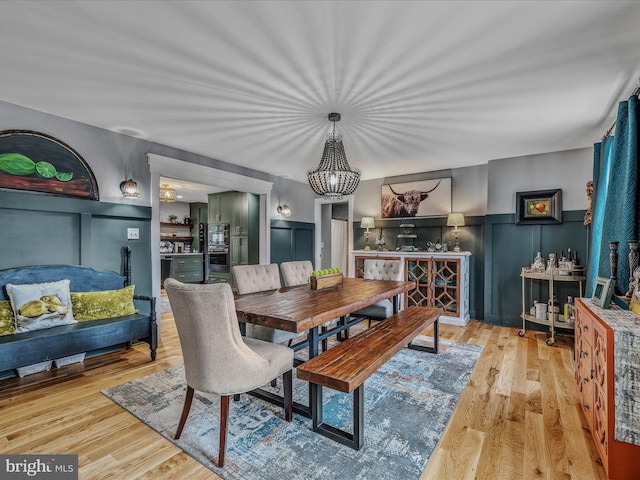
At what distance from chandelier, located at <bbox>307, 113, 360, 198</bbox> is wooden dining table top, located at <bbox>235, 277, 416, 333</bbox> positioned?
3.18 feet

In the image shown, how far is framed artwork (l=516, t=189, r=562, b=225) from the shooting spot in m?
4.07

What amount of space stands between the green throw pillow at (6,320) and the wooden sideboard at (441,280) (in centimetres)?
444

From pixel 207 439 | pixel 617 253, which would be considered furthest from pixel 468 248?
pixel 207 439

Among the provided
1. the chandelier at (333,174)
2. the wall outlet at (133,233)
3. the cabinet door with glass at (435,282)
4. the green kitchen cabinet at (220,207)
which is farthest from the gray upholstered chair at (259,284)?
the green kitchen cabinet at (220,207)

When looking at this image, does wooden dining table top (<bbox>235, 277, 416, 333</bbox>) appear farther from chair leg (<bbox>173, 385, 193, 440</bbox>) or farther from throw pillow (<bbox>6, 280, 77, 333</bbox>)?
throw pillow (<bbox>6, 280, 77, 333</bbox>)

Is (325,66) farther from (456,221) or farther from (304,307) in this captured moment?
(456,221)

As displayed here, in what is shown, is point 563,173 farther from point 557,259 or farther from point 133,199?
point 133,199

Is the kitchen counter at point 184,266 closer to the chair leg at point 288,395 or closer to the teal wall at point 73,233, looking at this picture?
the teal wall at point 73,233

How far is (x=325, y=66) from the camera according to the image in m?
2.13

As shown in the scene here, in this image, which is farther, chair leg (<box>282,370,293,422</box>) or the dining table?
chair leg (<box>282,370,293,422</box>)

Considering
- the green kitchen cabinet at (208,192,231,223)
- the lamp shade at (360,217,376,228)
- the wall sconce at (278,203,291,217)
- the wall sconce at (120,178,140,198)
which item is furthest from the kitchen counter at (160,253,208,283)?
the lamp shade at (360,217,376,228)

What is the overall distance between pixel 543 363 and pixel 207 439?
3144 mm

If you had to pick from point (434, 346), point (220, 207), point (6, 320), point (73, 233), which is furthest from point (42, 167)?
point (434, 346)

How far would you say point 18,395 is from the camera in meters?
2.46
